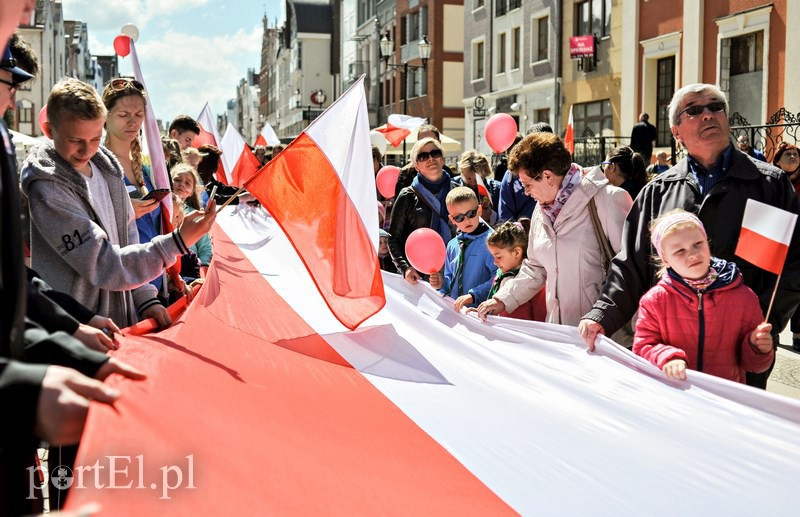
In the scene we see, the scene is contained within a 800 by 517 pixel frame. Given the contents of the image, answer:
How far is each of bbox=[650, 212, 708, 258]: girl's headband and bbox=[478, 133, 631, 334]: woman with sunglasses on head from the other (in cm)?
65

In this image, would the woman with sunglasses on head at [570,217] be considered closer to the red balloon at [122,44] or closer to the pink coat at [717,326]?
the pink coat at [717,326]

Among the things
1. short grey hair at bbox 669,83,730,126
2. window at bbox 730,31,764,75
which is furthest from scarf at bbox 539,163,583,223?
window at bbox 730,31,764,75

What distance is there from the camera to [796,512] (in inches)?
103

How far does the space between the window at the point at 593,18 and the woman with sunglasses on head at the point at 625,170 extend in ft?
61.8

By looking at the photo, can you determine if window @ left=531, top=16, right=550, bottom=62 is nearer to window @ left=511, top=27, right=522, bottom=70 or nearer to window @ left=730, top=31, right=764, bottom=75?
window @ left=511, top=27, right=522, bottom=70

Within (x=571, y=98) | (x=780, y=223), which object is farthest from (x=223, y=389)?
(x=571, y=98)

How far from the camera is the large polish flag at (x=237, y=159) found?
1110 centimetres

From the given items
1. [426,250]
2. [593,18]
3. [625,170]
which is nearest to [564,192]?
[426,250]

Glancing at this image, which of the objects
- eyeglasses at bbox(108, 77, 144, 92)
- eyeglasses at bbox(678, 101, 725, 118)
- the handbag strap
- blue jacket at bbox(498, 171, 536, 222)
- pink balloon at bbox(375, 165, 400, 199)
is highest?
eyeglasses at bbox(108, 77, 144, 92)

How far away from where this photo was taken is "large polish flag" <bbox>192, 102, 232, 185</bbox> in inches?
462

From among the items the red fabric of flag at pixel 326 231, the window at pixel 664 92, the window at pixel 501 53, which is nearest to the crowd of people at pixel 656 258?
the red fabric of flag at pixel 326 231

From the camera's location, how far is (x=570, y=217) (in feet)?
14.6

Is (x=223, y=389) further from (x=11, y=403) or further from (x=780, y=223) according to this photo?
(x=780, y=223)

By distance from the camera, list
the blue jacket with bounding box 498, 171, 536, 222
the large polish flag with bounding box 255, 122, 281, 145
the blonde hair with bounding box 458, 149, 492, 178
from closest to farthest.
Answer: the blue jacket with bounding box 498, 171, 536, 222
the blonde hair with bounding box 458, 149, 492, 178
the large polish flag with bounding box 255, 122, 281, 145
